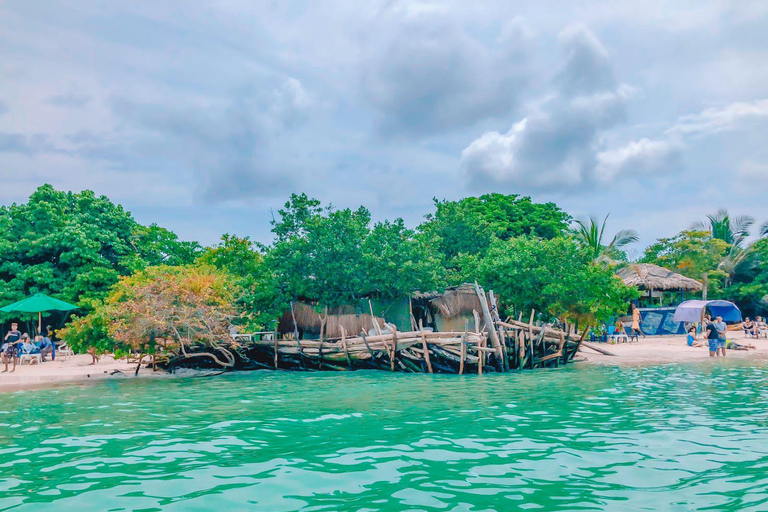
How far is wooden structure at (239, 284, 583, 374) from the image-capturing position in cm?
2042

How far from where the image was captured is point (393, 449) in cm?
919

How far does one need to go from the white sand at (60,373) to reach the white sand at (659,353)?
1732 centimetres

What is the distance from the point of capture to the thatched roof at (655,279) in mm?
35094

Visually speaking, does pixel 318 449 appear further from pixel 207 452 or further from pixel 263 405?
pixel 263 405

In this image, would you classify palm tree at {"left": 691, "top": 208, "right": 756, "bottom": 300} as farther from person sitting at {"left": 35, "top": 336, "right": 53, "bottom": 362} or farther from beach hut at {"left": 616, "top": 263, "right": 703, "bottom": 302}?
person sitting at {"left": 35, "top": 336, "right": 53, "bottom": 362}

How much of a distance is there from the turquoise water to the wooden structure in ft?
12.8

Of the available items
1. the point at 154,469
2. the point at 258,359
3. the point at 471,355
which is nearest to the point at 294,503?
the point at 154,469

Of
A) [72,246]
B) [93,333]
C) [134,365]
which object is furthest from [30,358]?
[72,246]

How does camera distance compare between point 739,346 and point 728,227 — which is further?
point 728,227

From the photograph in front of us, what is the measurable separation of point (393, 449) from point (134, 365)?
17710mm

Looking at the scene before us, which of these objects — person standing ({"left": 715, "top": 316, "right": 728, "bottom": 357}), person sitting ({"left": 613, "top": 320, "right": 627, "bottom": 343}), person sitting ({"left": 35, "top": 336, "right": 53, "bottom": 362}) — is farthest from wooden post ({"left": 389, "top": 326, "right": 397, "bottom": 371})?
person sitting ({"left": 613, "top": 320, "right": 627, "bottom": 343})

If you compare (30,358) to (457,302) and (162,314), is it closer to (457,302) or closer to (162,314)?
(162,314)

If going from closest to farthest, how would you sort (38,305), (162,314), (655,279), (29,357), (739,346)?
(162,314), (38,305), (29,357), (739,346), (655,279)

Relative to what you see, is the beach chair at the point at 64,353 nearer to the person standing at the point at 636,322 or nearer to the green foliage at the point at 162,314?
the green foliage at the point at 162,314
